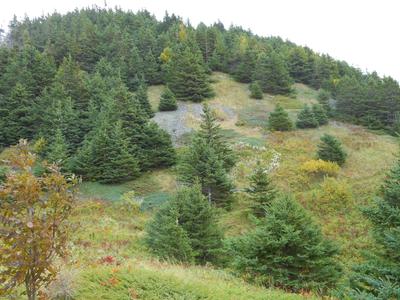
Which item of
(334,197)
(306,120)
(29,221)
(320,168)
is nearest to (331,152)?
(320,168)

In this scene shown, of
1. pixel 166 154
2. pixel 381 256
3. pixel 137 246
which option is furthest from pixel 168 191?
pixel 381 256

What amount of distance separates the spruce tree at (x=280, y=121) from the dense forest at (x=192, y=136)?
0.45 feet

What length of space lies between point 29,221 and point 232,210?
24.6 metres

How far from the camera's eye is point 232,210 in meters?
A: 28.8

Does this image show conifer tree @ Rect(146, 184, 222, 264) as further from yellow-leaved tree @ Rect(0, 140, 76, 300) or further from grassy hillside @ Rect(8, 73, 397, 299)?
yellow-leaved tree @ Rect(0, 140, 76, 300)

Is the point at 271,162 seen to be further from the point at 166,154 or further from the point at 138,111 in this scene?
the point at 138,111

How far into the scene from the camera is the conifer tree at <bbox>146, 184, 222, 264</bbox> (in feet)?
46.6

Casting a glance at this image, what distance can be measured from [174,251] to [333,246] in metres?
5.61

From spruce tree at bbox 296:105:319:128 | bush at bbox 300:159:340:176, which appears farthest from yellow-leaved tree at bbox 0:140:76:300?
Result: spruce tree at bbox 296:105:319:128

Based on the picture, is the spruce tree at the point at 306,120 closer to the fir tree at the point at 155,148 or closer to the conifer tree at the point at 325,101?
the conifer tree at the point at 325,101

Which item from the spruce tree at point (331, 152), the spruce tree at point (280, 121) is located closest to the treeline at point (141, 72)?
the spruce tree at point (280, 121)

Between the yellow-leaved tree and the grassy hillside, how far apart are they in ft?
1.47

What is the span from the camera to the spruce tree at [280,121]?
153ft

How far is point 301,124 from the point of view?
158ft
